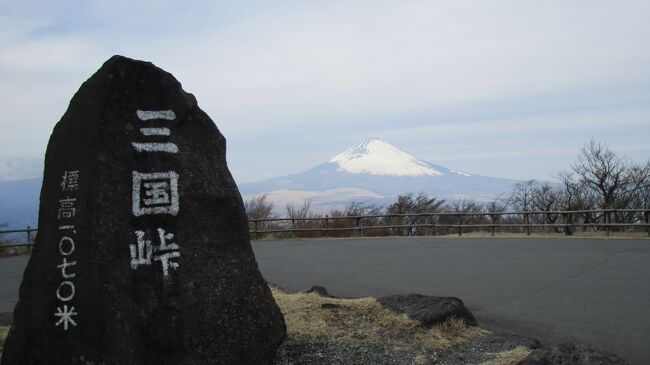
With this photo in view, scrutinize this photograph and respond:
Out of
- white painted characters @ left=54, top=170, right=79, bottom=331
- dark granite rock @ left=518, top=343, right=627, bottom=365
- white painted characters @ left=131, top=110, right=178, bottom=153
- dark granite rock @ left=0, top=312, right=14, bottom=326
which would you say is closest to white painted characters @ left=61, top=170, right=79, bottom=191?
white painted characters @ left=54, top=170, right=79, bottom=331

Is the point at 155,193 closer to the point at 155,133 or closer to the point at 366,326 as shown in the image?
the point at 155,133

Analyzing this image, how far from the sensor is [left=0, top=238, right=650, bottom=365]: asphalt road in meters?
6.77

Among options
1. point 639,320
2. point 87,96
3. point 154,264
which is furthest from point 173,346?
point 639,320

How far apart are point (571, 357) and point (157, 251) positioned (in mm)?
3378

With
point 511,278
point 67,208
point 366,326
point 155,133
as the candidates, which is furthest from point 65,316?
point 511,278

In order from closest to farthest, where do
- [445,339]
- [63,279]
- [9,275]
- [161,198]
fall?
[63,279] → [161,198] → [445,339] → [9,275]

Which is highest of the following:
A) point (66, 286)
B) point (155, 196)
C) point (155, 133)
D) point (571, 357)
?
point (155, 133)

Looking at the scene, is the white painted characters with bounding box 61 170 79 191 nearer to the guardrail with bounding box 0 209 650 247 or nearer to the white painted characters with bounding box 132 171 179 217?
the white painted characters with bounding box 132 171 179 217

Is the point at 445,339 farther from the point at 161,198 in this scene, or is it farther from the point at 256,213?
the point at 256,213

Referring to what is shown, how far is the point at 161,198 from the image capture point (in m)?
4.65

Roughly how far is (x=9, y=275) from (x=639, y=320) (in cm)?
1323

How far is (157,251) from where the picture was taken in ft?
14.8

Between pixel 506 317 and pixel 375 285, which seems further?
pixel 375 285

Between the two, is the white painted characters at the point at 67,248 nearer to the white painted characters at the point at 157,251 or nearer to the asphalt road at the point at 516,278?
the white painted characters at the point at 157,251
